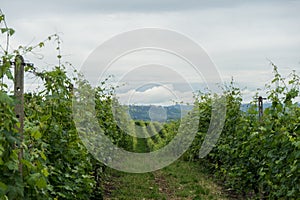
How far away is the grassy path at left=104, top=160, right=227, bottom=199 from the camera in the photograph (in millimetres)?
8917

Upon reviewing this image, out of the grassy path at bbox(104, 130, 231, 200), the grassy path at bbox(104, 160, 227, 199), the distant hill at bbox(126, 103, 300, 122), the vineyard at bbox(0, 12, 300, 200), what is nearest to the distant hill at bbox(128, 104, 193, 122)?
the distant hill at bbox(126, 103, 300, 122)

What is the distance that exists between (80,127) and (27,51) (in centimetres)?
301

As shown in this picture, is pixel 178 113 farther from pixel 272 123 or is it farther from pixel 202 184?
pixel 272 123

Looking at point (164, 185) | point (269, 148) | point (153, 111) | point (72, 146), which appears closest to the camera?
point (72, 146)

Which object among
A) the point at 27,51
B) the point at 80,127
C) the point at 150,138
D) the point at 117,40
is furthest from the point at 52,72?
the point at 150,138

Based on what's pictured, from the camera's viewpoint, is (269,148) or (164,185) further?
(164,185)

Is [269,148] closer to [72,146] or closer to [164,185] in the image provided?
Result: [72,146]

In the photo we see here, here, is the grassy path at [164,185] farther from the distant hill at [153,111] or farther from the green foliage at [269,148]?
the distant hill at [153,111]

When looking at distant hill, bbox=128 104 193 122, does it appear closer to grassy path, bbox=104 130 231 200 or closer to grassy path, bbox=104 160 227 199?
grassy path, bbox=104 130 231 200

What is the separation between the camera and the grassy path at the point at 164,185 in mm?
8917

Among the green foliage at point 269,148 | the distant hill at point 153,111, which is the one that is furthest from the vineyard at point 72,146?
the distant hill at point 153,111

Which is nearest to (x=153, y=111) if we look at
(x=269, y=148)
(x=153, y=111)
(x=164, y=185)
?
(x=153, y=111)

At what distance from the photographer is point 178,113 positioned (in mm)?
16344

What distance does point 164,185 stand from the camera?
10336 millimetres
